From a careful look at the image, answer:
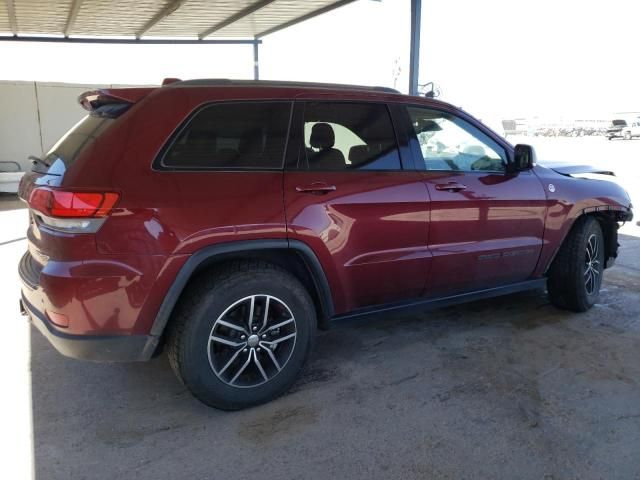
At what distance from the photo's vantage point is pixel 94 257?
96.0 inches

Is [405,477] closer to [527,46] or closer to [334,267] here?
[334,267]

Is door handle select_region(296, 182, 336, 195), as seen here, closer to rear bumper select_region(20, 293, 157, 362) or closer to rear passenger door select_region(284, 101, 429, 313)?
rear passenger door select_region(284, 101, 429, 313)

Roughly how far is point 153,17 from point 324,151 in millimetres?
11261

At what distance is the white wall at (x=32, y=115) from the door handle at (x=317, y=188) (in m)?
11.3

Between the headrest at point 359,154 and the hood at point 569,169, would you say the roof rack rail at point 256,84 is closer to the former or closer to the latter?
the headrest at point 359,154

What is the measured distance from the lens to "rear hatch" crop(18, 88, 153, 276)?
95.4 inches

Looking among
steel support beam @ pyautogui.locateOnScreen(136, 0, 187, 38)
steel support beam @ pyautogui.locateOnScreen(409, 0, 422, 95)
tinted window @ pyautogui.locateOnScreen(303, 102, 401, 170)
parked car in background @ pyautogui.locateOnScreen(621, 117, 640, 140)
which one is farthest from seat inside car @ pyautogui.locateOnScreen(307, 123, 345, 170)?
parked car in background @ pyautogui.locateOnScreen(621, 117, 640, 140)

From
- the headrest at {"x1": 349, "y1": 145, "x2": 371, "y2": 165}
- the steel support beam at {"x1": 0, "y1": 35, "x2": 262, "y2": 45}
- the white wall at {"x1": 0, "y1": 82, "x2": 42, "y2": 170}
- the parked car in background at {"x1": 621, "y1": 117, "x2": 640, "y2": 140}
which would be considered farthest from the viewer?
the parked car in background at {"x1": 621, "y1": 117, "x2": 640, "y2": 140}

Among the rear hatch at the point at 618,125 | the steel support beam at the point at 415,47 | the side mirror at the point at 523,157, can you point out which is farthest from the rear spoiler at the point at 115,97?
the rear hatch at the point at 618,125

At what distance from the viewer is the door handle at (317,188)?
2916 millimetres

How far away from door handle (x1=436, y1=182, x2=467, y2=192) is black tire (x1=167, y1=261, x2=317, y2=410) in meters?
1.23

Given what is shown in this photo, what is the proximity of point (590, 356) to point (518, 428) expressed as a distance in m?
1.29

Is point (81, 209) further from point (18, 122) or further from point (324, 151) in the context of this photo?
point (18, 122)

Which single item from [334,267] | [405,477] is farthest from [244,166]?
[405,477]
